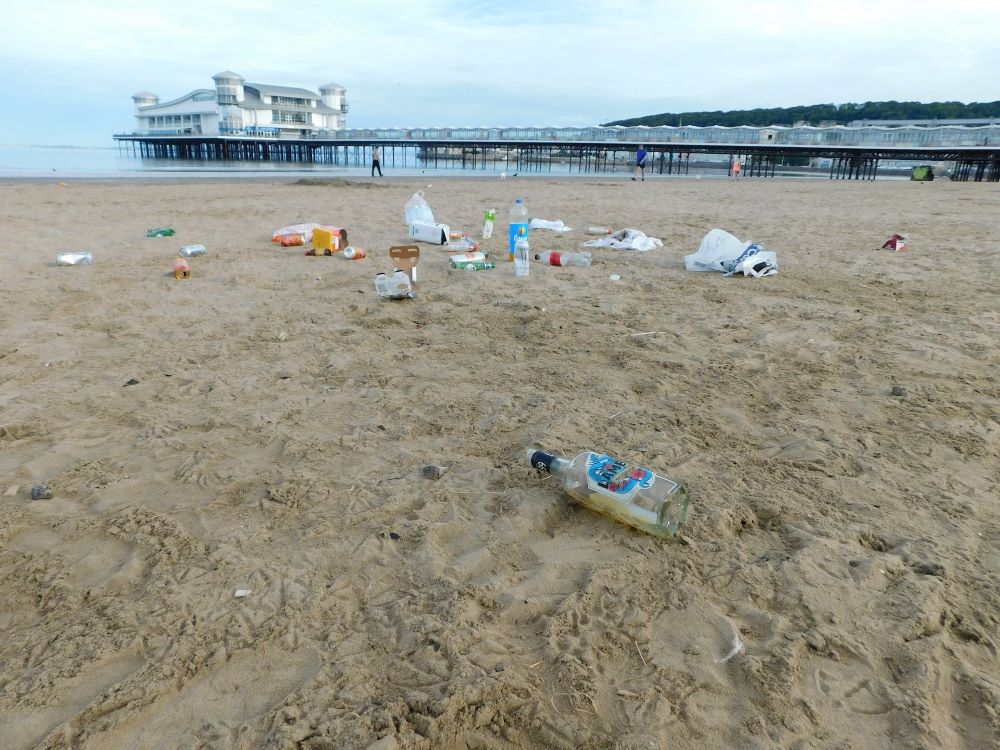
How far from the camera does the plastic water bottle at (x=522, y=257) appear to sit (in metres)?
5.51

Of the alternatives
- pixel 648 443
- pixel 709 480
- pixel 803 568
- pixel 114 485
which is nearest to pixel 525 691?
pixel 803 568

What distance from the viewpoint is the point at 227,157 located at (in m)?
55.5

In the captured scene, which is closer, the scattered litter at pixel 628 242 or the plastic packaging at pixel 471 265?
the plastic packaging at pixel 471 265

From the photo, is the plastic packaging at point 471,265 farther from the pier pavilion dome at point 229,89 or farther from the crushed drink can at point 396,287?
the pier pavilion dome at point 229,89

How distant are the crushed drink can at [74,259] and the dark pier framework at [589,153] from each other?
4192 centimetres

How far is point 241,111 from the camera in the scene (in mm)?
65812

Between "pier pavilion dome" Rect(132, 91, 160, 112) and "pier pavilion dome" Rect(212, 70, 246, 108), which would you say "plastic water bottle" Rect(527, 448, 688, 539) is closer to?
"pier pavilion dome" Rect(212, 70, 246, 108)

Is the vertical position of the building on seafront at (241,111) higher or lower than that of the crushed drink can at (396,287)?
higher

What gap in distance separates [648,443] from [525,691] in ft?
4.61

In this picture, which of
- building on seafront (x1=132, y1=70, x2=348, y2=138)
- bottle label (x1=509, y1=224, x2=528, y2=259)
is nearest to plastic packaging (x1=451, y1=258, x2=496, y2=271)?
bottle label (x1=509, y1=224, x2=528, y2=259)

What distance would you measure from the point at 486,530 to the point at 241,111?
76.2 meters

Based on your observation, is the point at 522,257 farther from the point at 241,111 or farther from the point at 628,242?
the point at 241,111

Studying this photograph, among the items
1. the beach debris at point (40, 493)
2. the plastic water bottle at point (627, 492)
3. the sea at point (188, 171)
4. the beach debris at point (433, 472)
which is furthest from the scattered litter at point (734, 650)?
the sea at point (188, 171)

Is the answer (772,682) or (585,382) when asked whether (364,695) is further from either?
(585,382)
